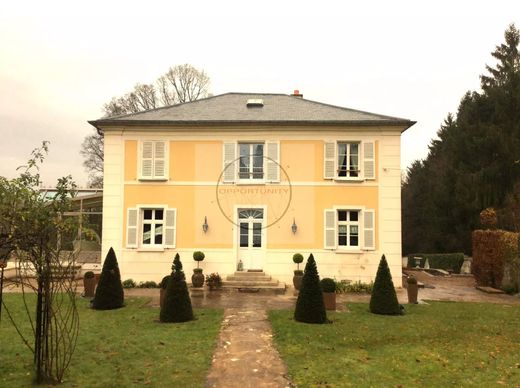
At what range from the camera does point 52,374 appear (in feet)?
18.8

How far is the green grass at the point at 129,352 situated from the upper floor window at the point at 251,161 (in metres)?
6.35

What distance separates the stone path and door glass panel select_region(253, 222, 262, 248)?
5.43 metres

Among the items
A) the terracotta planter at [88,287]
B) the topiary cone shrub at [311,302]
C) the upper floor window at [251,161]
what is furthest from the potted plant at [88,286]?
the topiary cone shrub at [311,302]

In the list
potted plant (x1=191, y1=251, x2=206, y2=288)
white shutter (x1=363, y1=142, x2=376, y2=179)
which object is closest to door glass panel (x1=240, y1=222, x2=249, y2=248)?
potted plant (x1=191, y1=251, x2=206, y2=288)

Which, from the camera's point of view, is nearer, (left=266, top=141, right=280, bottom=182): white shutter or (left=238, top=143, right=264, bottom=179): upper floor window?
(left=266, top=141, right=280, bottom=182): white shutter

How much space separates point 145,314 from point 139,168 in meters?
6.61

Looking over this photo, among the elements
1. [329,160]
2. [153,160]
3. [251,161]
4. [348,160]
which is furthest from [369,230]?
[153,160]

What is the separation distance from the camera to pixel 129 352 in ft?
23.3

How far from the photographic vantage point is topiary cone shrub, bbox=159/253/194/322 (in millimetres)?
9422

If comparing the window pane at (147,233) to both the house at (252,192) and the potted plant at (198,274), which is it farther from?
the potted plant at (198,274)

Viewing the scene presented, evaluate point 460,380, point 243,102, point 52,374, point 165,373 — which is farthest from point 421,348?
point 243,102

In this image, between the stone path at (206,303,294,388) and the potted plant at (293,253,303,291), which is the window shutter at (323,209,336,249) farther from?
the stone path at (206,303,294,388)

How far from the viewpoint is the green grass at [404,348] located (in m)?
5.96

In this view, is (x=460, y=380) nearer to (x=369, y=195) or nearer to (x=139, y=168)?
(x=369, y=195)
